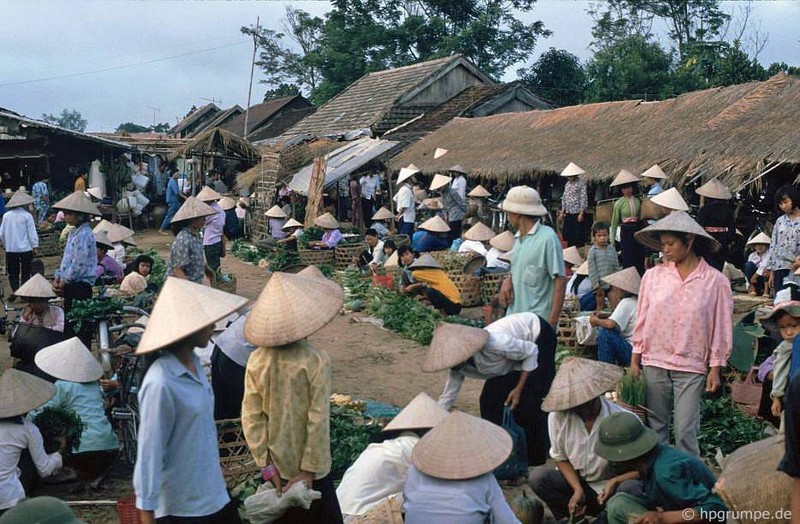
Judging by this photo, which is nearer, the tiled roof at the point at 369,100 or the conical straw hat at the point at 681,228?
the conical straw hat at the point at 681,228

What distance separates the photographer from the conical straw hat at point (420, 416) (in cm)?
490

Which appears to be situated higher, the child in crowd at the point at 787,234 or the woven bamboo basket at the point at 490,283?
the child in crowd at the point at 787,234

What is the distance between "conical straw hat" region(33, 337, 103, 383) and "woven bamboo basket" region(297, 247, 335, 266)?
826 cm

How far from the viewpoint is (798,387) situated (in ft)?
8.33

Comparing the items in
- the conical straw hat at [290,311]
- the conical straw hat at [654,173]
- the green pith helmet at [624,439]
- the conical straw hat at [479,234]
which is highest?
the conical straw hat at [654,173]

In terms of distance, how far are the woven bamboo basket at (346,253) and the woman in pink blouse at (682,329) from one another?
8.96 m

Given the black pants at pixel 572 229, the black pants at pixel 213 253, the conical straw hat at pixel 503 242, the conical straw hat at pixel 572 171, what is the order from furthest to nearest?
the conical straw hat at pixel 572 171
the black pants at pixel 572 229
the black pants at pixel 213 253
the conical straw hat at pixel 503 242

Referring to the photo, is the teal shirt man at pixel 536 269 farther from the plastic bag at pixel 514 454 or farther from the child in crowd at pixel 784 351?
the child in crowd at pixel 784 351

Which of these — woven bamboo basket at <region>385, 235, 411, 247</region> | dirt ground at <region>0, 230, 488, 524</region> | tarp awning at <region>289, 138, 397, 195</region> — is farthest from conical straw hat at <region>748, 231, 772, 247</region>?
tarp awning at <region>289, 138, 397, 195</region>

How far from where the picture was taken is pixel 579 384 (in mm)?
4562

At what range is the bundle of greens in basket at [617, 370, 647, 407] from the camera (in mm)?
5188

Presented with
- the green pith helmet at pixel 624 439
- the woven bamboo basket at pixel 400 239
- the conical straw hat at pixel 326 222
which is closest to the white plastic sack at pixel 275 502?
the green pith helmet at pixel 624 439

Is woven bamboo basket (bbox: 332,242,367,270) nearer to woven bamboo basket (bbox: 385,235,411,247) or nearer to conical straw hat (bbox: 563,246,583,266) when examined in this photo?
woven bamboo basket (bbox: 385,235,411,247)

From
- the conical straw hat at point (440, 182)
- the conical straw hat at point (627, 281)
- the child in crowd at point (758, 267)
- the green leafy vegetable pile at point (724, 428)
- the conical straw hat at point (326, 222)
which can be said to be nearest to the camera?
the green leafy vegetable pile at point (724, 428)
